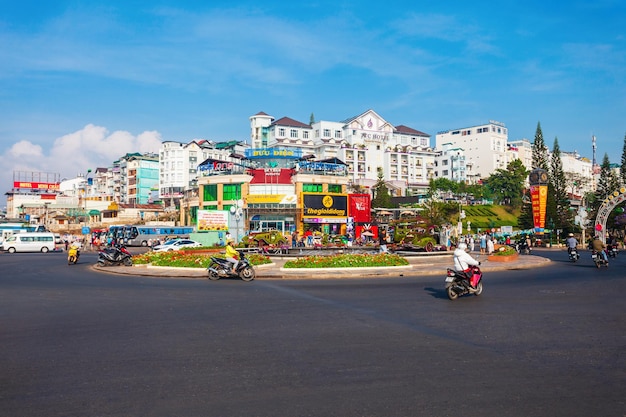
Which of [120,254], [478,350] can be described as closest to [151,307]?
[478,350]

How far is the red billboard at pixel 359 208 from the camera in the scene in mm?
72000

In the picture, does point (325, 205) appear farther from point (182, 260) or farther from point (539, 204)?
point (182, 260)

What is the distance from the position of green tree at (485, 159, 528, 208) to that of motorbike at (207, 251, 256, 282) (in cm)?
9905

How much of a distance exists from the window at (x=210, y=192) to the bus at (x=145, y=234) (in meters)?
7.94

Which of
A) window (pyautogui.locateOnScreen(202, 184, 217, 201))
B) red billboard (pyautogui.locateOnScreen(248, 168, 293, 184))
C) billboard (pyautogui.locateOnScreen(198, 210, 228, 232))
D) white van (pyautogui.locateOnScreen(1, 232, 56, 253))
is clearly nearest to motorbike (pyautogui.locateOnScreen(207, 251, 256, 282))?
billboard (pyautogui.locateOnScreen(198, 210, 228, 232))

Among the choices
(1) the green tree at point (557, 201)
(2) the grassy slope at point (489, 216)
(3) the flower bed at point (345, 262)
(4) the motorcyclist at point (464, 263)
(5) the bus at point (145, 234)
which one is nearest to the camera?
(4) the motorcyclist at point (464, 263)

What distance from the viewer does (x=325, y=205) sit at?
231 ft

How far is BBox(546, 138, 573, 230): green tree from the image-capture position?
221ft

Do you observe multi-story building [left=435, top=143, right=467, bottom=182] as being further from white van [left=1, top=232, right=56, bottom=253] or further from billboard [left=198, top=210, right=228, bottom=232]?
white van [left=1, top=232, right=56, bottom=253]

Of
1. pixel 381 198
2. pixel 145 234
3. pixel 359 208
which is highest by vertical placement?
pixel 381 198

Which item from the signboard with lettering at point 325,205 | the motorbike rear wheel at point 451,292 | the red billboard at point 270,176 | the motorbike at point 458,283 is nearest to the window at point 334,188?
the signboard with lettering at point 325,205

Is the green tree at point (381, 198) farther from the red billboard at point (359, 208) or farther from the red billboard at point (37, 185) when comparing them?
the red billboard at point (37, 185)

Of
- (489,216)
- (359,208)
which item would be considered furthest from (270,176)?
(489,216)

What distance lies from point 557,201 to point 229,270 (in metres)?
68.1
